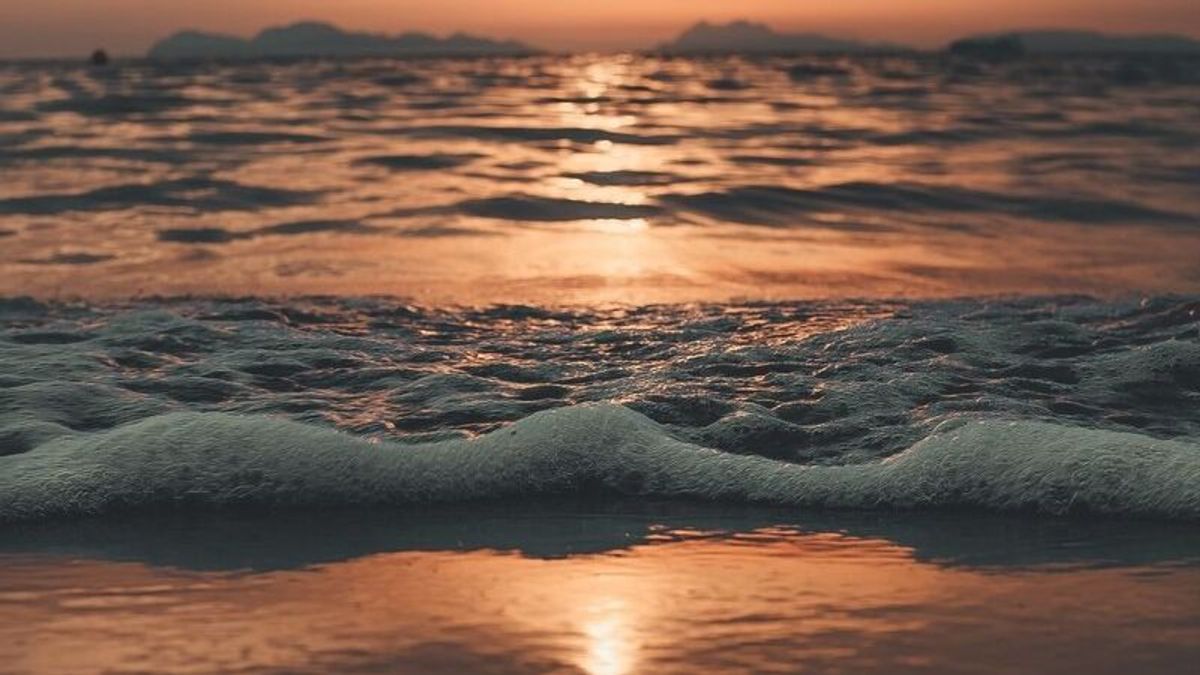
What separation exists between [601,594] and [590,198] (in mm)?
10410

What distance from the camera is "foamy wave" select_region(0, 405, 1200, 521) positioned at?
4.16 m

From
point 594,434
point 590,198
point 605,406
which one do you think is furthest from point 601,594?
point 590,198

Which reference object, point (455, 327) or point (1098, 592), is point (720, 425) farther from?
point (455, 327)

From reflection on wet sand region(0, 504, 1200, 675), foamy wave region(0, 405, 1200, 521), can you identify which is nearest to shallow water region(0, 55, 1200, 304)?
foamy wave region(0, 405, 1200, 521)

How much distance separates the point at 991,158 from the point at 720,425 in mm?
12936

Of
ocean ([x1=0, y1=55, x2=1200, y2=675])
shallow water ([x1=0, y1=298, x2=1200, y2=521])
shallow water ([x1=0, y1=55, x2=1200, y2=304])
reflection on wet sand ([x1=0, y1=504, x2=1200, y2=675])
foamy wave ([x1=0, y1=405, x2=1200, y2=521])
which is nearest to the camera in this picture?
reflection on wet sand ([x1=0, y1=504, x2=1200, y2=675])

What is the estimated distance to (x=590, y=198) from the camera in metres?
13.5

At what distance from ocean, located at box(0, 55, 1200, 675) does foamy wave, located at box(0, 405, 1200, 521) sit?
0.01 meters

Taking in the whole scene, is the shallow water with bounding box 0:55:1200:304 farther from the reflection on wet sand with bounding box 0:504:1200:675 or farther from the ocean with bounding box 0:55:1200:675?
the reflection on wet sand with bounding box 0:504:1200:675

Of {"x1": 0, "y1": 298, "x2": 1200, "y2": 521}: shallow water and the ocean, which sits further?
{"x1": 0, "y1": 298, "x2": 1200, "y2": 521}: shallow water

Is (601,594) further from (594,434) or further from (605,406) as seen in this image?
(605,406)

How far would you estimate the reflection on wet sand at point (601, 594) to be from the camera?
2.91 meters

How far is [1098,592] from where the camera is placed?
3285 millimetres

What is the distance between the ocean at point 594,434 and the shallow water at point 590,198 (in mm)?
91
